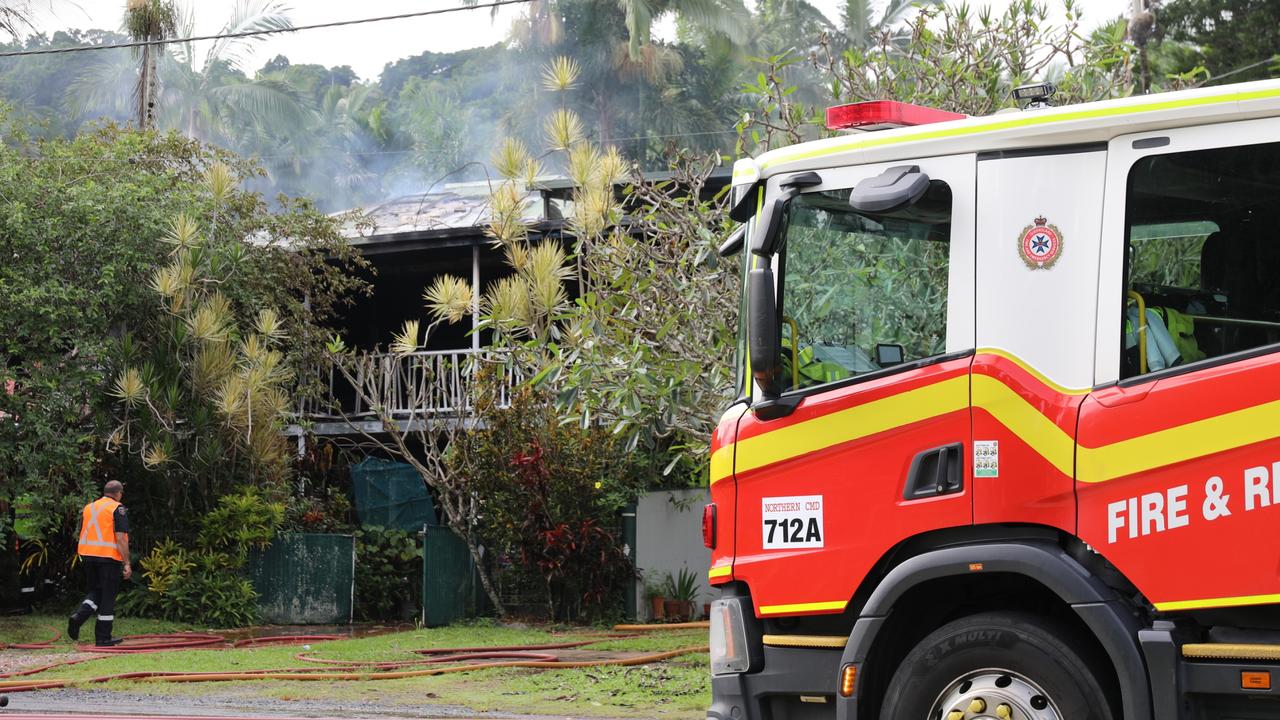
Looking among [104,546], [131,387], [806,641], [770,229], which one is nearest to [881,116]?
[770,229]

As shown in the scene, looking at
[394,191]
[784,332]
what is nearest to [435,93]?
[394,191]

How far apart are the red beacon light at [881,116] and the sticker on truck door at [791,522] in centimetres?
162

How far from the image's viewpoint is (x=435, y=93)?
174ft

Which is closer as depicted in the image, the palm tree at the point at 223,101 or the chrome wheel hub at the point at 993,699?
the chrome wheel hub at the point at 993,699

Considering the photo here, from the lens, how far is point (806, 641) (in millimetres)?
5727

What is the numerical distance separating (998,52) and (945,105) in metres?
0.69

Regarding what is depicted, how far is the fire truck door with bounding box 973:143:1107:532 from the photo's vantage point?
5.16 metres

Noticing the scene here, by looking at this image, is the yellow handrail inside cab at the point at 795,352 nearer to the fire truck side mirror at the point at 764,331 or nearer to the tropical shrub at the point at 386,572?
the fire truck side mirror at the point at 764,331

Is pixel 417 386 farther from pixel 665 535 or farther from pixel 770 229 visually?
pixel 770 229

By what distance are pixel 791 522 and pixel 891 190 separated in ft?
4.60

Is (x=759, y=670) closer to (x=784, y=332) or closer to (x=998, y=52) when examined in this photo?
(x=784, y=332)

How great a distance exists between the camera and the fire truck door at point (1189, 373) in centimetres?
471

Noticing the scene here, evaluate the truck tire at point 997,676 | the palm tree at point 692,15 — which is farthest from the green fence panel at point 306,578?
the palm tree at point 692,15

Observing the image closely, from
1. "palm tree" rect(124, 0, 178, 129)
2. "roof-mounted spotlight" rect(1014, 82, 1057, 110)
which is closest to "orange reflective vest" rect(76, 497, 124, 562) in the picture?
"palm tree" rect(124, 0, 178, 129)
